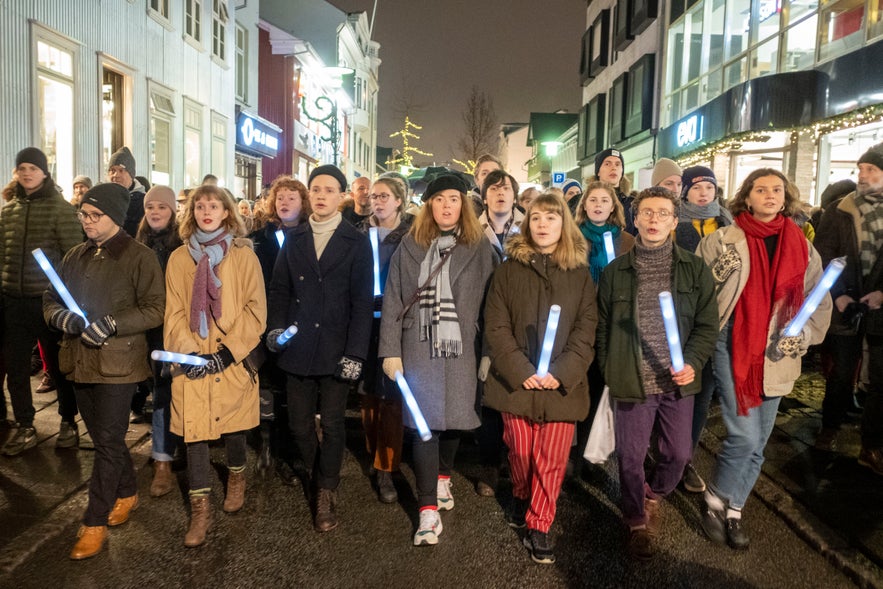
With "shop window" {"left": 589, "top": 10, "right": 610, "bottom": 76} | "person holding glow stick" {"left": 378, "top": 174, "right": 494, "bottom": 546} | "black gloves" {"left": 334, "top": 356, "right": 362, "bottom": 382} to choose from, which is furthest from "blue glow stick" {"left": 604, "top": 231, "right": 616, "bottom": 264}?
"shop window" {"left": 589, "top": 10, "right": 610, "bottom": 76}

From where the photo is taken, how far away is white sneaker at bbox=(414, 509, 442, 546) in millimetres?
4055

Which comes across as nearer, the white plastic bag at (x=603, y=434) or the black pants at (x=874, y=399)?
the white plastic bag at (x=603, y=434)

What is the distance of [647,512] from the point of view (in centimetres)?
415

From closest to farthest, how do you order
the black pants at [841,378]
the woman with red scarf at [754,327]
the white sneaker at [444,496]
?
the woman with red scarf at [754,327] → the white sneaker at [444,496] → the black pants at [841,378]

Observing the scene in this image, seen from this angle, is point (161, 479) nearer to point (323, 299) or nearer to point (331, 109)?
point (323, 299)

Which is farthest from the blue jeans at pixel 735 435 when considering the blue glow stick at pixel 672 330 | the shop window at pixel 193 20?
the shop window at pixel 193 20

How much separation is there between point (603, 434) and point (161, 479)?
3.02 m

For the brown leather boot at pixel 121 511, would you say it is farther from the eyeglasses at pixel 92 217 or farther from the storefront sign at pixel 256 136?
the storefront sign at pixel 256 136

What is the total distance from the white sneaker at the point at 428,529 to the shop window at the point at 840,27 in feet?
37.0

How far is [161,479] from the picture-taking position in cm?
481

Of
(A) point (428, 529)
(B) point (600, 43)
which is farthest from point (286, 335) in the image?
(B) point (600, 43)

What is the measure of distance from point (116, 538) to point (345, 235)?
2.27m

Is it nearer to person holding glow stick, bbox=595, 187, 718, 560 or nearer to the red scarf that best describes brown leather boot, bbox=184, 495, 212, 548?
person holding glow stick, bbox=595, 187, 718, 560

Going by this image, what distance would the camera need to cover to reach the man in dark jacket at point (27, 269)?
18.0 feet
